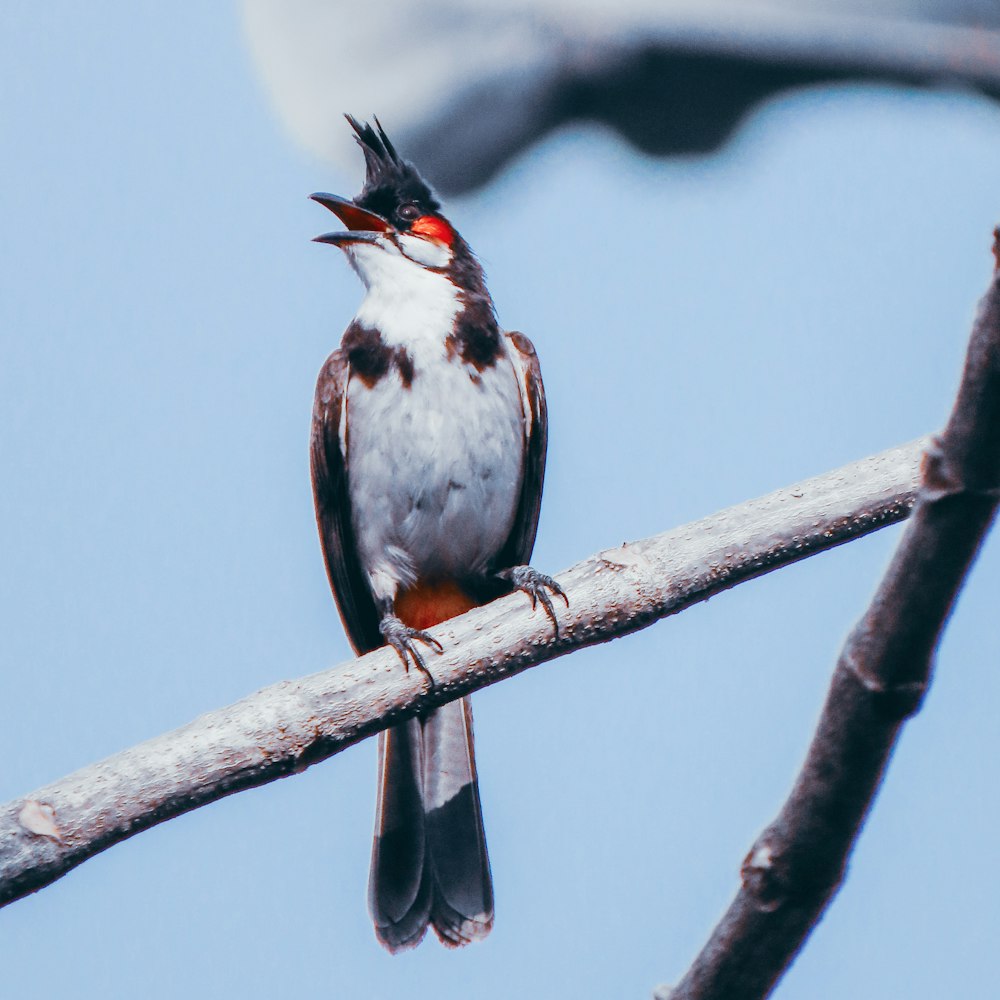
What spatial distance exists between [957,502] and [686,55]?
1.30 meters

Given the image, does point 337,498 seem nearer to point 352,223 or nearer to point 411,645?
point 352,223

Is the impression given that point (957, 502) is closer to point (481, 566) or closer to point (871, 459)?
point (871, 459)

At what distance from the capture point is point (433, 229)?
4.55 metres

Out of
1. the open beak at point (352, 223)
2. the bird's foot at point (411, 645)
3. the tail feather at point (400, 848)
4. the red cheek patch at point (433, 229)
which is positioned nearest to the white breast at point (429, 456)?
the open beak at point (352, 223)

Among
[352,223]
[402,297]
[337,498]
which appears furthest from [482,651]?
[352,223]

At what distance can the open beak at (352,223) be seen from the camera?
4.26 meters

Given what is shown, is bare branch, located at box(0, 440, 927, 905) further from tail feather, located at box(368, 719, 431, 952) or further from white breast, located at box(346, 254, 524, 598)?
white breast, located at box(346, 254, 524, 598)

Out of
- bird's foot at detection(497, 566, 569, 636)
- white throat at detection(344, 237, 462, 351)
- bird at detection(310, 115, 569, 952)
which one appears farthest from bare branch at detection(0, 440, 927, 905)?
white throat at detection(344, 237, 462, 351)

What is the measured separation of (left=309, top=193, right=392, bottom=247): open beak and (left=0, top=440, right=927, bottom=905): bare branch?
1.93 meters

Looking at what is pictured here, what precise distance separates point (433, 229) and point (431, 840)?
2093 mm

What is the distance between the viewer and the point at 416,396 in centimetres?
399

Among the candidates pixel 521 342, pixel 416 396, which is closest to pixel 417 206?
pixel 521 342

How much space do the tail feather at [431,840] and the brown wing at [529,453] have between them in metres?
0.55

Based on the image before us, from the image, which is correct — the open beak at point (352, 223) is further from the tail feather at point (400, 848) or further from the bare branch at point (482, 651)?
the bare branch at point (482, 651)
